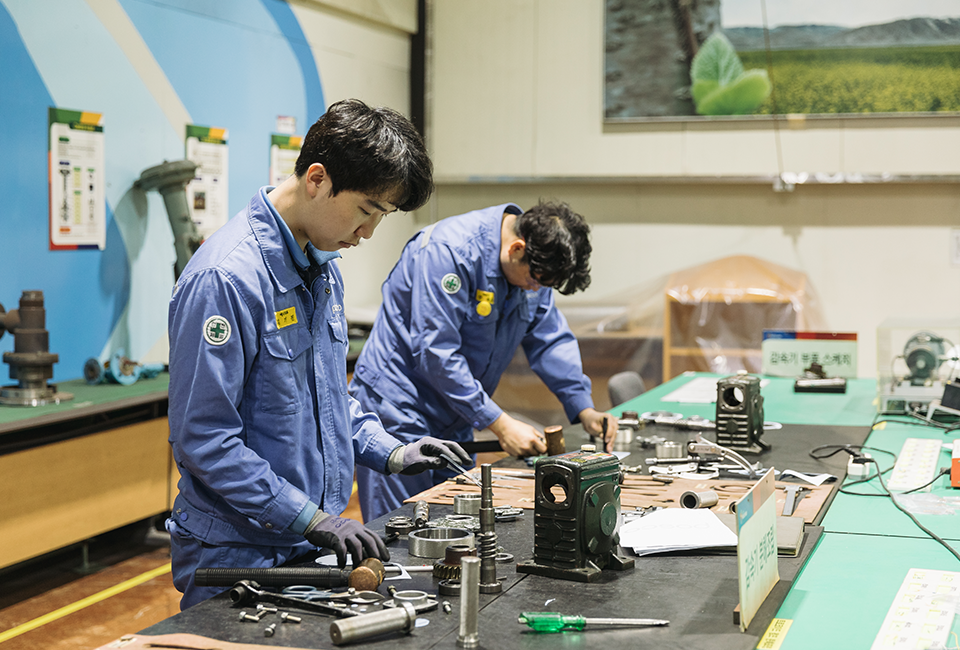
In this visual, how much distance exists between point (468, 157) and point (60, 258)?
327cm

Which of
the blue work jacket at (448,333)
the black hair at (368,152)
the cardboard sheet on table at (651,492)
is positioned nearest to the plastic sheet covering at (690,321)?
the blue work jacket at (448,333)

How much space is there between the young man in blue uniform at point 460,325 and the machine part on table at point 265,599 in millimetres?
1229

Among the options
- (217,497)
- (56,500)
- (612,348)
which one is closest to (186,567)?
Result: (217,497)

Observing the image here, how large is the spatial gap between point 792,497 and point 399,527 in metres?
0.90

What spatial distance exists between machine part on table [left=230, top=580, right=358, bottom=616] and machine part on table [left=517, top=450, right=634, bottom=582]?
0.38 meters

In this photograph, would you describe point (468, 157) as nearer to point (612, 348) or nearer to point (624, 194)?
point (624, 194)

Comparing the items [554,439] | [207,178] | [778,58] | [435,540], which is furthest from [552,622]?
[778,58]

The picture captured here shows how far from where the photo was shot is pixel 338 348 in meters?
1.90

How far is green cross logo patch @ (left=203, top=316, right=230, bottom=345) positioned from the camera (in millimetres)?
1613

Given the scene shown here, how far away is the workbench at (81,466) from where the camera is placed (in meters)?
3.33

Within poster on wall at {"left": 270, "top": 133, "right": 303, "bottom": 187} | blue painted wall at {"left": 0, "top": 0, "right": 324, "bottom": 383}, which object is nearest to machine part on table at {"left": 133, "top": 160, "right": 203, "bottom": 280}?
blue painted wall at {"left": 0, "top": 0, "right": 324, "bottom": 383}

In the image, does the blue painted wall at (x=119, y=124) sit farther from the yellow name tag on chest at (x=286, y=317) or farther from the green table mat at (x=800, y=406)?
the yellow name tag on chest at (x=286, y=317)

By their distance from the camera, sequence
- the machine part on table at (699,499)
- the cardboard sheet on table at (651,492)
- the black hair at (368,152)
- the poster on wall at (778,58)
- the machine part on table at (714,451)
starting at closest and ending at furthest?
1. the black hair at (368,152)
2. the machine part on table at (699,499)
3. the cardboard sheet on table at (651,492)
4. the machine part on table at (714,451)
5. the poster on wall at (778,58)

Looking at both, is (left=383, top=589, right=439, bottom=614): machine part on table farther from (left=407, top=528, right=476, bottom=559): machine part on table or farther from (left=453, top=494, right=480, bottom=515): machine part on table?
(left=453, top=494, right=480, bottom=515): machine part on table
